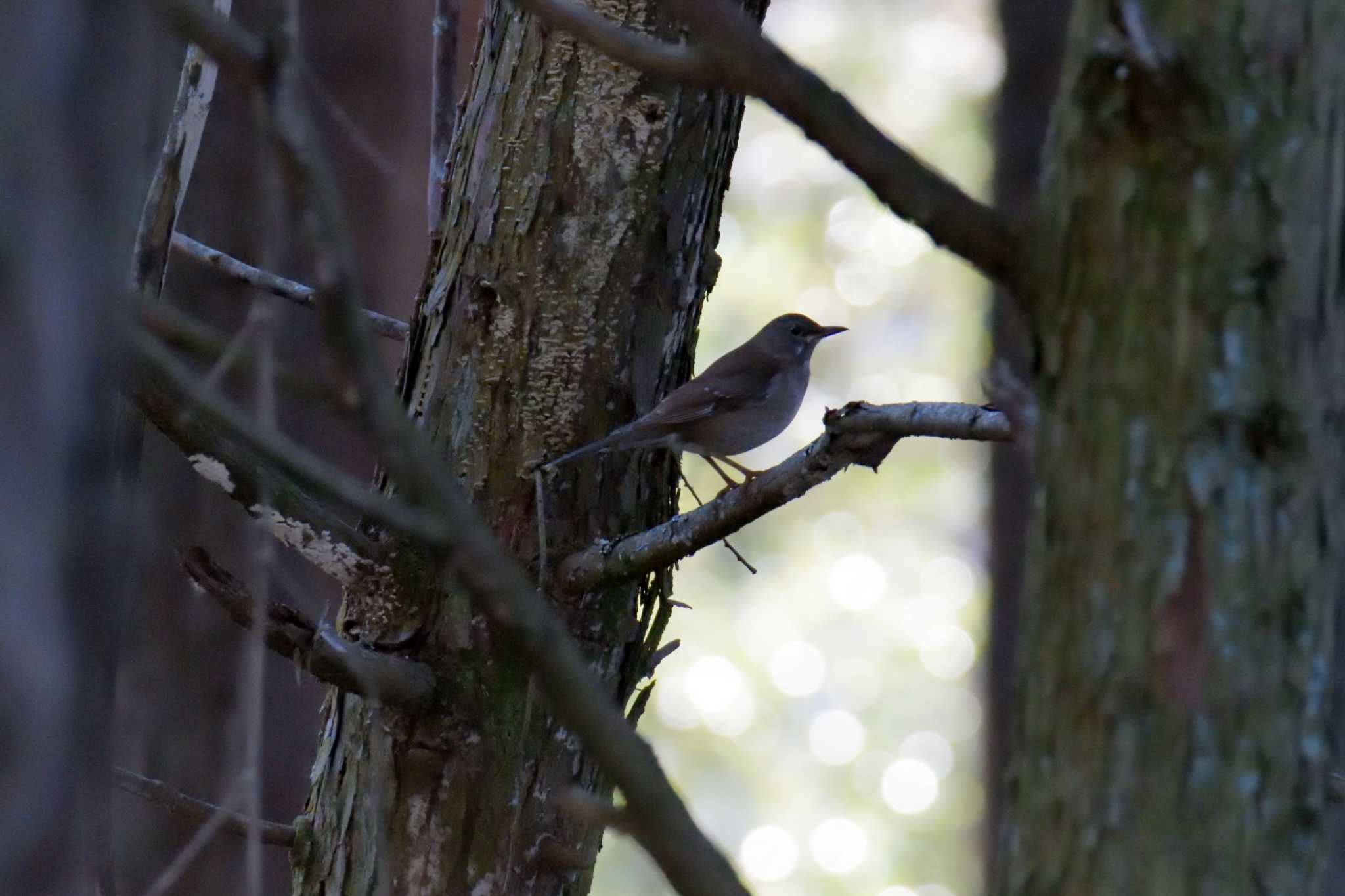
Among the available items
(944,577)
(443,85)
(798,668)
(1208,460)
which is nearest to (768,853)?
(798,668)

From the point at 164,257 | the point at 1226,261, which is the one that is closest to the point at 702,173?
the point at 164,257

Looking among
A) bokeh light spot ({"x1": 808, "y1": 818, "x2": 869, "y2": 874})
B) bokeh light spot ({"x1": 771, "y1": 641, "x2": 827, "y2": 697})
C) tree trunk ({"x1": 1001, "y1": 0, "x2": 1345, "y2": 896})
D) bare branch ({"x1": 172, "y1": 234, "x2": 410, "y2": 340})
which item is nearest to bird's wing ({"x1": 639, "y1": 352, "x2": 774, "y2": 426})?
bare branch ({"x1": 172, "y1": 234, "x2": 410, "y2": 340})

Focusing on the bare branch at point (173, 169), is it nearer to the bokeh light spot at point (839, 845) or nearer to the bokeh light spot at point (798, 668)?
the bokeh light spot at point (798, 668)

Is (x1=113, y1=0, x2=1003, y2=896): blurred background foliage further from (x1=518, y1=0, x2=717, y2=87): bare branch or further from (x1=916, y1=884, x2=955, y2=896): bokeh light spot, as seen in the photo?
(x1=518, y1=0, x2=717, y2=87): bare branch

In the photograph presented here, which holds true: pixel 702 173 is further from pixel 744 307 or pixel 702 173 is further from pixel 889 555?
pixel 889 555

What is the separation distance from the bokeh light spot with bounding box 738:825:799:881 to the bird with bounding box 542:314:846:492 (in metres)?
7.47

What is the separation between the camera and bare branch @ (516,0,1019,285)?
1.66m

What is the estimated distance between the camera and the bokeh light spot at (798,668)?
13.1m

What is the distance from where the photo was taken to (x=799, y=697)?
1315 cm

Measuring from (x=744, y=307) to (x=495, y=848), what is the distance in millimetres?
9682

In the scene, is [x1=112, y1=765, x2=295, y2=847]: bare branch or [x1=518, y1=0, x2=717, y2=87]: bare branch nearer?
[x1=518, y1=0, x2=717, y2=87]: bare branch

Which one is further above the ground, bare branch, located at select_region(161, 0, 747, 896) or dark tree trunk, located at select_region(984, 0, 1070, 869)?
dark tree trunk, located at select_region(984, 0, 1070, 869)

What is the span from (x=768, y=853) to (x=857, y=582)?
258cm

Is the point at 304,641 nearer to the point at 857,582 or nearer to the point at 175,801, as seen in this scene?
the point at 175,801
